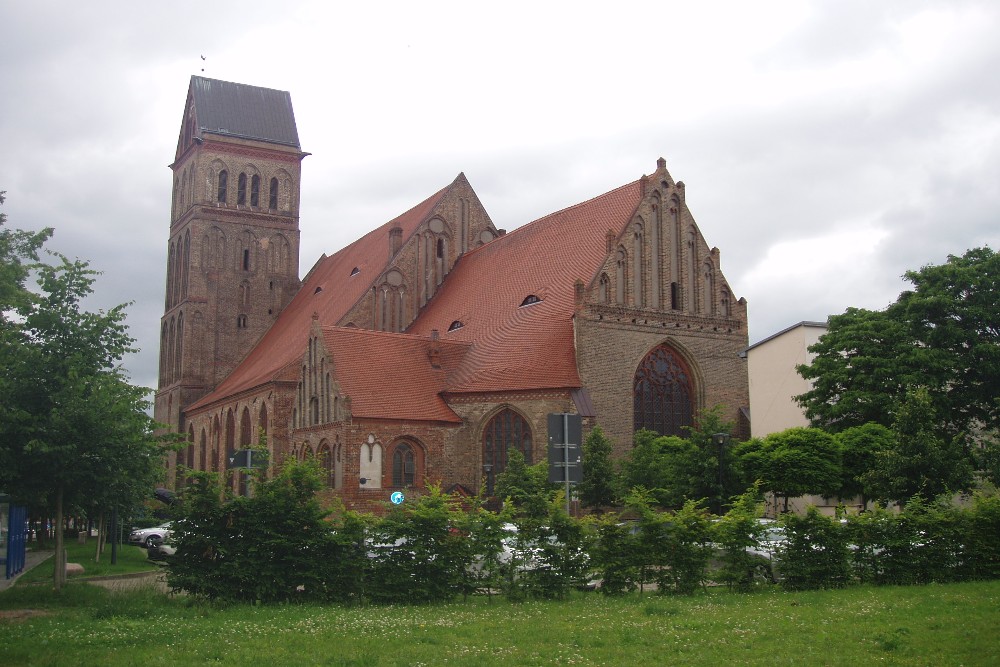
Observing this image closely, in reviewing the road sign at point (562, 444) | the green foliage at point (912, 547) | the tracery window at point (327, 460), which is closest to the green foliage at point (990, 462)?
the green foliage at point (912, 547)

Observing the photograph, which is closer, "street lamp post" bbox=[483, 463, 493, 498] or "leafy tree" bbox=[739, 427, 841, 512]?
"leafy tree" bbox=[739, 427, 841, 512]

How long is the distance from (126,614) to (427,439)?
20321mm

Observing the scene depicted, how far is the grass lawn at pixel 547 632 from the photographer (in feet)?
38.7

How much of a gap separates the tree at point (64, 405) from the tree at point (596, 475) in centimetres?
1425

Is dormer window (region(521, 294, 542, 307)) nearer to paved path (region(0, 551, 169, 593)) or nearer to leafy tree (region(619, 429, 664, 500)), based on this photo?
leafy tree (region(619, 429, 664, 500))

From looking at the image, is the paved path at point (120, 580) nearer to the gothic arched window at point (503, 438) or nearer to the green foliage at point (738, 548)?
the green foliage at point (738, 548)

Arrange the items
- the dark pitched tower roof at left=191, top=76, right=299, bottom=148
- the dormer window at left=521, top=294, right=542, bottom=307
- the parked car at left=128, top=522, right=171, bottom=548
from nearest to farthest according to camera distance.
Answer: the dormer window at left=521, top=294, right=542, bottom=307 → the parked car at left=128, top=522, right=171, bottom=548 → the dark pitched tower roof at left=191, top=76, right=299, bottom=148

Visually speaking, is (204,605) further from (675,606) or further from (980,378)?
(980,378)

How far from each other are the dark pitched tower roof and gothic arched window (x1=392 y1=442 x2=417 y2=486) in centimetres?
3106

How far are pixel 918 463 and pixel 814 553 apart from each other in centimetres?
883

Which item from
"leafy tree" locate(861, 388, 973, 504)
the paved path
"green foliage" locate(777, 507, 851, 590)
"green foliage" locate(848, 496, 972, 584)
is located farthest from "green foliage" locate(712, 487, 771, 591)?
the paved path

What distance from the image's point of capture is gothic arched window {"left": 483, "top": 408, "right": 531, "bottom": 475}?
117 feet

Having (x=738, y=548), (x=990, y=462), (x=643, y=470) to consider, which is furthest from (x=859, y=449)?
(x=738, y=548)

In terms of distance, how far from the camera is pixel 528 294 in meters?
39.4
